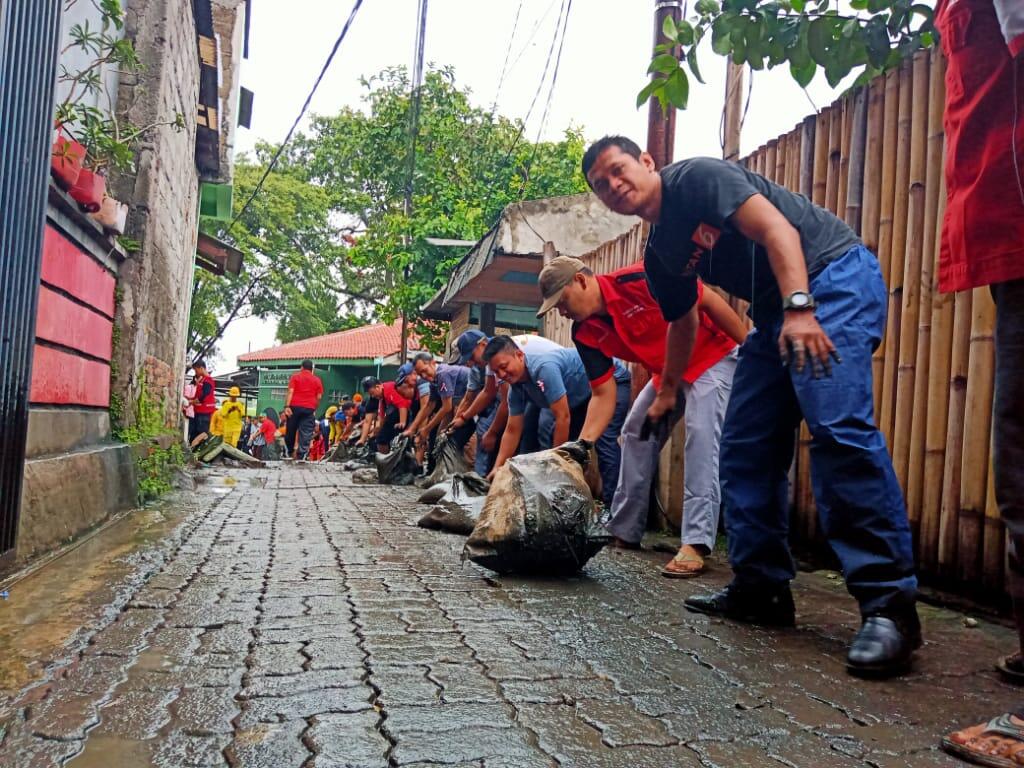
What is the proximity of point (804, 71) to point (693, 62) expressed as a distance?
46 cm

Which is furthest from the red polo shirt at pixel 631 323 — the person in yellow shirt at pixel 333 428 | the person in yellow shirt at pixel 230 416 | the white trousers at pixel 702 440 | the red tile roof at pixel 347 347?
the red tile roof at pixel 347 347

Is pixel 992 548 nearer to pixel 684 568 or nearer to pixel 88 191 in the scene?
pixel 684 568

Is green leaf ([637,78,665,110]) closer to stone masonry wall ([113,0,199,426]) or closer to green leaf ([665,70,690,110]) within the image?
green leaf ([665,70,690,110])

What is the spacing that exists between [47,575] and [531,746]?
8.56ft

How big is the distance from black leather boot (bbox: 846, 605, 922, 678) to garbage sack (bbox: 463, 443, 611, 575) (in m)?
1.48

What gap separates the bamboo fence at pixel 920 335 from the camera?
3.08 metres

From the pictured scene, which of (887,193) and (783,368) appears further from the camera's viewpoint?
(887,193)

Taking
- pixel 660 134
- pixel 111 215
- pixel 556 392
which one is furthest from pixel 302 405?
pixel 556 392

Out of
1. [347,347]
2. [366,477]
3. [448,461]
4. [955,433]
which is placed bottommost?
[366,477]

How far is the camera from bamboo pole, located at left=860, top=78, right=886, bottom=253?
3.75 meters

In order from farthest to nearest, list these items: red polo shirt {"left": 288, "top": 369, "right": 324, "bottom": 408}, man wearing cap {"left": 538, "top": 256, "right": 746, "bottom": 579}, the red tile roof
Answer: the red tile roof
red polo shirt {"left": 288, "top": 369, "right": 324, "bottom": 408}
man wearing cap {"left": 538, "top": 256, "right": 746, "bottom": 579}

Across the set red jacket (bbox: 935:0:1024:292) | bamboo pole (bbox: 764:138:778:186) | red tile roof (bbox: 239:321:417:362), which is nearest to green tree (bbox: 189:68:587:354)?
red tile roof (bbox: 239:321:417:362)

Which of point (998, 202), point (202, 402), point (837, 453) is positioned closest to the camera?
point (998, 202)

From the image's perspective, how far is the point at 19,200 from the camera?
3256 millimetres
